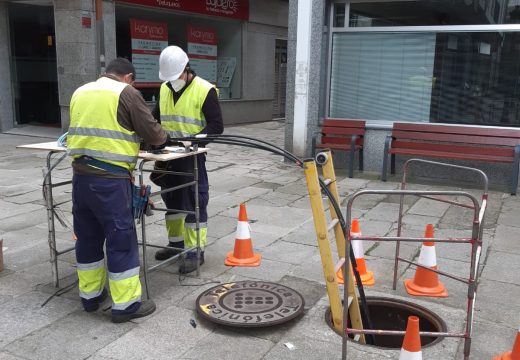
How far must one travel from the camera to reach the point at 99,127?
3.39 metres

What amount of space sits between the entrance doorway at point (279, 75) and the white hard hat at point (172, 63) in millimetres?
13238

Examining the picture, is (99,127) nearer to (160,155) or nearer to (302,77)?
(160,155)

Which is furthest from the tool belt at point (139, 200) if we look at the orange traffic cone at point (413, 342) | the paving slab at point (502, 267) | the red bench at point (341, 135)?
the red bench at point (341, 135)

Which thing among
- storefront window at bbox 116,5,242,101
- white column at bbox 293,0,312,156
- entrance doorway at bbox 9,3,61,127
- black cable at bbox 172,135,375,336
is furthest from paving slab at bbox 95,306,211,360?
entrance doorway at bbox 9,3,61,127

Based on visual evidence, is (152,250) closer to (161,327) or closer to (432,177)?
(161,327)

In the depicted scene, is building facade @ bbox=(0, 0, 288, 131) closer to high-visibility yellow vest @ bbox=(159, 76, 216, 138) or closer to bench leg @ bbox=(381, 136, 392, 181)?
bench leg @ bbox=(381, 136, 392, 181)

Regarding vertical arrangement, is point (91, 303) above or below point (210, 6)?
below

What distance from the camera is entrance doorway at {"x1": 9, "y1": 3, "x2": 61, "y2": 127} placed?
508 inches

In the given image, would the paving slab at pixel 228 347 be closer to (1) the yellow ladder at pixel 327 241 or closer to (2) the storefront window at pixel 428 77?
(1) the yellow ladder at pixel 327 241

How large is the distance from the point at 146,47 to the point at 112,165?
10.1 meters

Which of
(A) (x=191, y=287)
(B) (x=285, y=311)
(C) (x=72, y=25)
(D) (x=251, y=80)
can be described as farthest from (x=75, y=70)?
(B) (x=285, y=311)

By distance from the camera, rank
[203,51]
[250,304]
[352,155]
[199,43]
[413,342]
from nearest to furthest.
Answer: [413,342] → [250,304] → [352,155] → [199,43] → [203,51]

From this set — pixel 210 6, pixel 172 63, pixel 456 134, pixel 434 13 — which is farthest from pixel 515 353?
pixel 210 6

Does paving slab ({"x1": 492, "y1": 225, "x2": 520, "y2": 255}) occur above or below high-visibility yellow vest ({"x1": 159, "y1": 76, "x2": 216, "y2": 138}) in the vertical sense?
below
